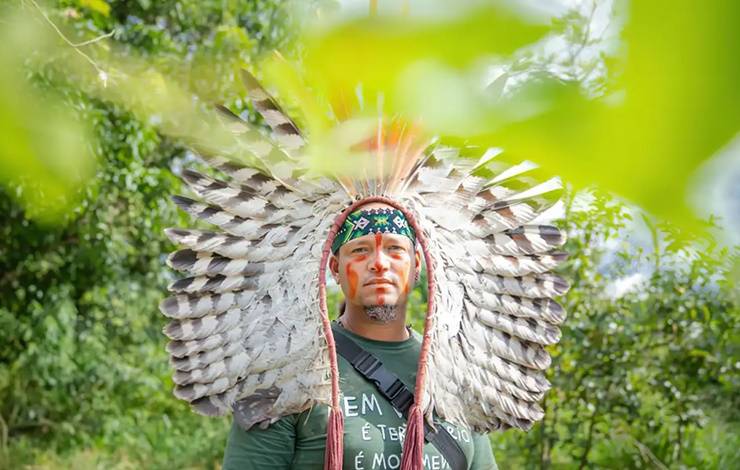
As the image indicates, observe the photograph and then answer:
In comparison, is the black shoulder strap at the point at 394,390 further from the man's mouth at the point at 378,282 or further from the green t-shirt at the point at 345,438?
the man's mouth at the point at 378,282

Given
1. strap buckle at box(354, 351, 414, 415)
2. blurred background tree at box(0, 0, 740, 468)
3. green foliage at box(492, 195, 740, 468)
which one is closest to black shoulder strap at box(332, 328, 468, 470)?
strap buckle at box(354, 351, 414, 415)

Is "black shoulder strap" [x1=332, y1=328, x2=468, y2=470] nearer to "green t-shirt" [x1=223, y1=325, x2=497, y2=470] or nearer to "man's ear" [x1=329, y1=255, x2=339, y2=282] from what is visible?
"green t-shirt" [x1=223, y1=325, x2=497, y2=470]

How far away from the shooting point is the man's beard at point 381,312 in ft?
5.39

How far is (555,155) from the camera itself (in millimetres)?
189

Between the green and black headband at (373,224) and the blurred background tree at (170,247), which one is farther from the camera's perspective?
the green and black headband at (373,224)

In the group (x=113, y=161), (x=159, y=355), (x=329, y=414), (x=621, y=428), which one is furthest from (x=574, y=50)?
(x=159, y=355)

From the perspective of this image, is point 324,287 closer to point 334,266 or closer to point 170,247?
point 334,266

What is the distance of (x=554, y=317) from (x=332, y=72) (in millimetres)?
1731

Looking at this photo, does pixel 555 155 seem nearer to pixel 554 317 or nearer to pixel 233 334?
pixel 233 334

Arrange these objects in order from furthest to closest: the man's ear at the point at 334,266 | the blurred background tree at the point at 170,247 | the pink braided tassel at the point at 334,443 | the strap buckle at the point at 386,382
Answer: the man's ear at the point at 334,266
the strap buckle at the point at 386,382
the pink braided tassel at the point at 334,443
the blurred background tree at the point at 170,247

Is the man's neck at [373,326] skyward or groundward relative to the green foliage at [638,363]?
groundward

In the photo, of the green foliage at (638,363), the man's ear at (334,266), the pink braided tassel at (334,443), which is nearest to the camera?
the pink braided tassel at (334,443)

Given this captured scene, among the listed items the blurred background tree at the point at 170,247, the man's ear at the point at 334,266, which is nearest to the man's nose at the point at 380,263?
the man's ear at the point at 334,266

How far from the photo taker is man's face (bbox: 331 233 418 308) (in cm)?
164
